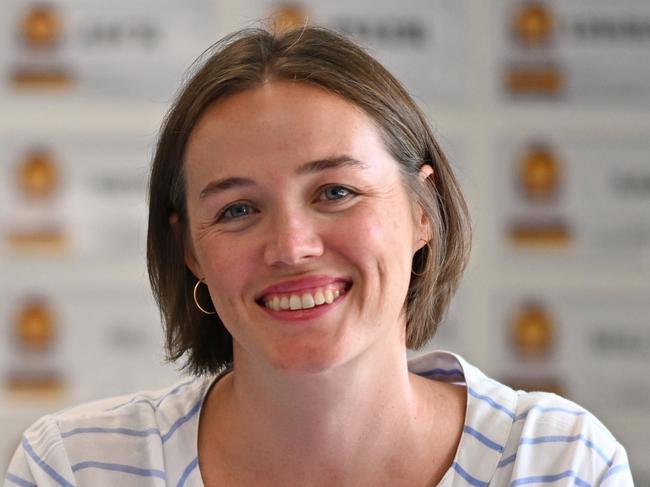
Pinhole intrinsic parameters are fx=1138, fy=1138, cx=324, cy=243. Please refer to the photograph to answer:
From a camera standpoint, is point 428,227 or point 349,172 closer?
point 349,172

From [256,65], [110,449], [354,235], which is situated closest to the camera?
[354,235]

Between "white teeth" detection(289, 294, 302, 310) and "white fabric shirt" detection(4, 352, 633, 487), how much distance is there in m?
0.32

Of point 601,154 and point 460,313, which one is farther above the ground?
point 601,154

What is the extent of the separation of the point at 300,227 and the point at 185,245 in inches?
11.9

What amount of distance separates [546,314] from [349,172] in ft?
5.39

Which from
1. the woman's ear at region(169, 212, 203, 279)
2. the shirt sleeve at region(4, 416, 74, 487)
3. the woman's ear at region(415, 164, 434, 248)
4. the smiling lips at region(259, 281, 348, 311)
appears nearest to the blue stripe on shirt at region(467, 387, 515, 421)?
the woman's ear at region(415, 164, 434, 248)

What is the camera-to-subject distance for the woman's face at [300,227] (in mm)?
1465

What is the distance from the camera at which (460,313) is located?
3000 mm

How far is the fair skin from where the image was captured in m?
1.47

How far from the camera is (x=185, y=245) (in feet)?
5.54

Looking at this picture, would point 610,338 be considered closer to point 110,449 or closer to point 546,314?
point 546,314

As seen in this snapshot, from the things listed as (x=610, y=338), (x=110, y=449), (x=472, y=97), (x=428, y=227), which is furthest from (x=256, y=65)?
(x=610, y=338)

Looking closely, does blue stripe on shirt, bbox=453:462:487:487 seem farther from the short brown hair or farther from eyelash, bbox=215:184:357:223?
eyelash, bbox=215:184:357:223

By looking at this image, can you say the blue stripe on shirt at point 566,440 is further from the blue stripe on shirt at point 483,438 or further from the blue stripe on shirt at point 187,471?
the blue stripe on shirt at point 187,471
